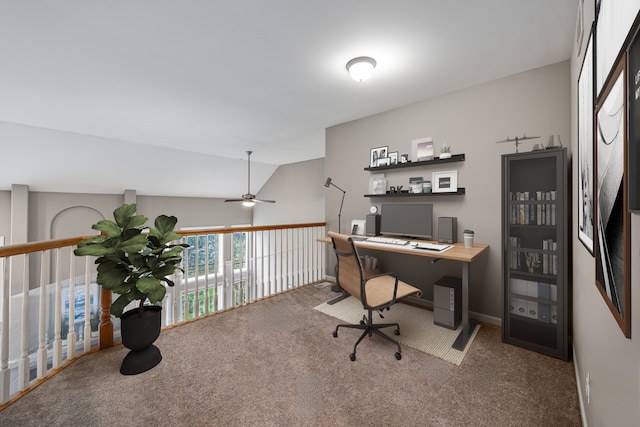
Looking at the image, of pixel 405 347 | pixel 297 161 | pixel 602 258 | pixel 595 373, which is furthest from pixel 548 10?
pixel 297 161

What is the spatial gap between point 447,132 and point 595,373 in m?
2.47

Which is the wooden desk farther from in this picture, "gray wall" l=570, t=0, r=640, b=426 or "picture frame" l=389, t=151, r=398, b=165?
"picture frame" l=389, t=151, r=398, b=165

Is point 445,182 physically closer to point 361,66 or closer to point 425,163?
point 425,163

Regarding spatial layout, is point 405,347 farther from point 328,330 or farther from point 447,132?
point 447,132

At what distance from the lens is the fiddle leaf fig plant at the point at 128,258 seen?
1.81 metres

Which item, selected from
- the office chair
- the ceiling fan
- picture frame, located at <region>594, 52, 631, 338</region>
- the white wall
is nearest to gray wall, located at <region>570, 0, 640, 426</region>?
picture frame, located at <region>594, 52, 631, 338</region>

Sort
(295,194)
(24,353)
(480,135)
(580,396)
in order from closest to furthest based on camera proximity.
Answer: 1. (580,396)
2. (24,353)
3. (480,135)
4. (295,194)

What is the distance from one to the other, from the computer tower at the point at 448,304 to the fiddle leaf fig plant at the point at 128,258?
98.9 inches

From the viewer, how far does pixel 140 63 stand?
A: 2.34 metres

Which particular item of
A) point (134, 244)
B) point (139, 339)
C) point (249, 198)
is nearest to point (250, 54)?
point (134, 244)

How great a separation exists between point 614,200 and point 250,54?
250 cm

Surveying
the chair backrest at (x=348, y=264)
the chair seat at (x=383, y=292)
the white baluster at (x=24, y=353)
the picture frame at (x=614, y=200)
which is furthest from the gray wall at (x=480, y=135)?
the white baluster at (x=24, y=353)

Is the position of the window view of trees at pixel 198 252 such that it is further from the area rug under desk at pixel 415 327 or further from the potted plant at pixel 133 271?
the area rug under desk at pixel 415 327

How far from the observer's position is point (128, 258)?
1.93m
